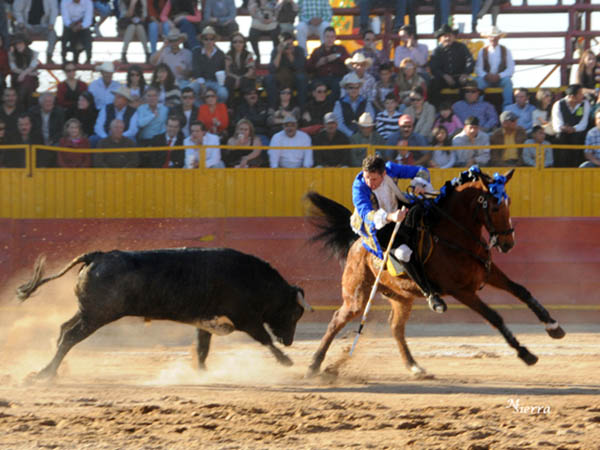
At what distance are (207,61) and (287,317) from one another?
6245 millimetres

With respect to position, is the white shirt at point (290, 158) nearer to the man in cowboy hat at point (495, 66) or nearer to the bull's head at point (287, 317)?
the man in cowboy hat at point (495, 66)

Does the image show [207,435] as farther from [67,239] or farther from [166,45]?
[166,45]

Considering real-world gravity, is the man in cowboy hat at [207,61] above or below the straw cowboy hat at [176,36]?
below

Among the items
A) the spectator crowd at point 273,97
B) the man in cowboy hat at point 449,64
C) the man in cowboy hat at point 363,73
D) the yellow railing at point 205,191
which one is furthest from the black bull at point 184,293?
the man in cowboy hat at point 449,64

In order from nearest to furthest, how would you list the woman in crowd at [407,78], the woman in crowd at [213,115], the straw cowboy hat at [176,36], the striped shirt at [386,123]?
the striped shirt at [386,123] → the woman in crowd at [213,115] → the woman in crowd at [407,78] → the straw cowboy hat at [176,36]

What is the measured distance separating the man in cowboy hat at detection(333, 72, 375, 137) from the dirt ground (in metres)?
3.06

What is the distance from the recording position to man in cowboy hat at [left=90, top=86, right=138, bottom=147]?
13.3 metres

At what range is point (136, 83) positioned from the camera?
13844mm

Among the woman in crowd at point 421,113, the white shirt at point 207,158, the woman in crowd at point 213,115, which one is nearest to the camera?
the white shirt at point 207,158

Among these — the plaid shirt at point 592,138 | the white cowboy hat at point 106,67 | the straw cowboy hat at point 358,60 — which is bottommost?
the plaid shirt at point 592,138

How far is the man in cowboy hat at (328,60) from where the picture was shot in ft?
45.4

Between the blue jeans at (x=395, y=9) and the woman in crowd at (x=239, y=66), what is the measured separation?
1.95 m

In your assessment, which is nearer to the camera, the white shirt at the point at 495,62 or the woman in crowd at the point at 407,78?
the woman in crowd at the point at 407,78

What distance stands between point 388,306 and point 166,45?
17.0 feet
